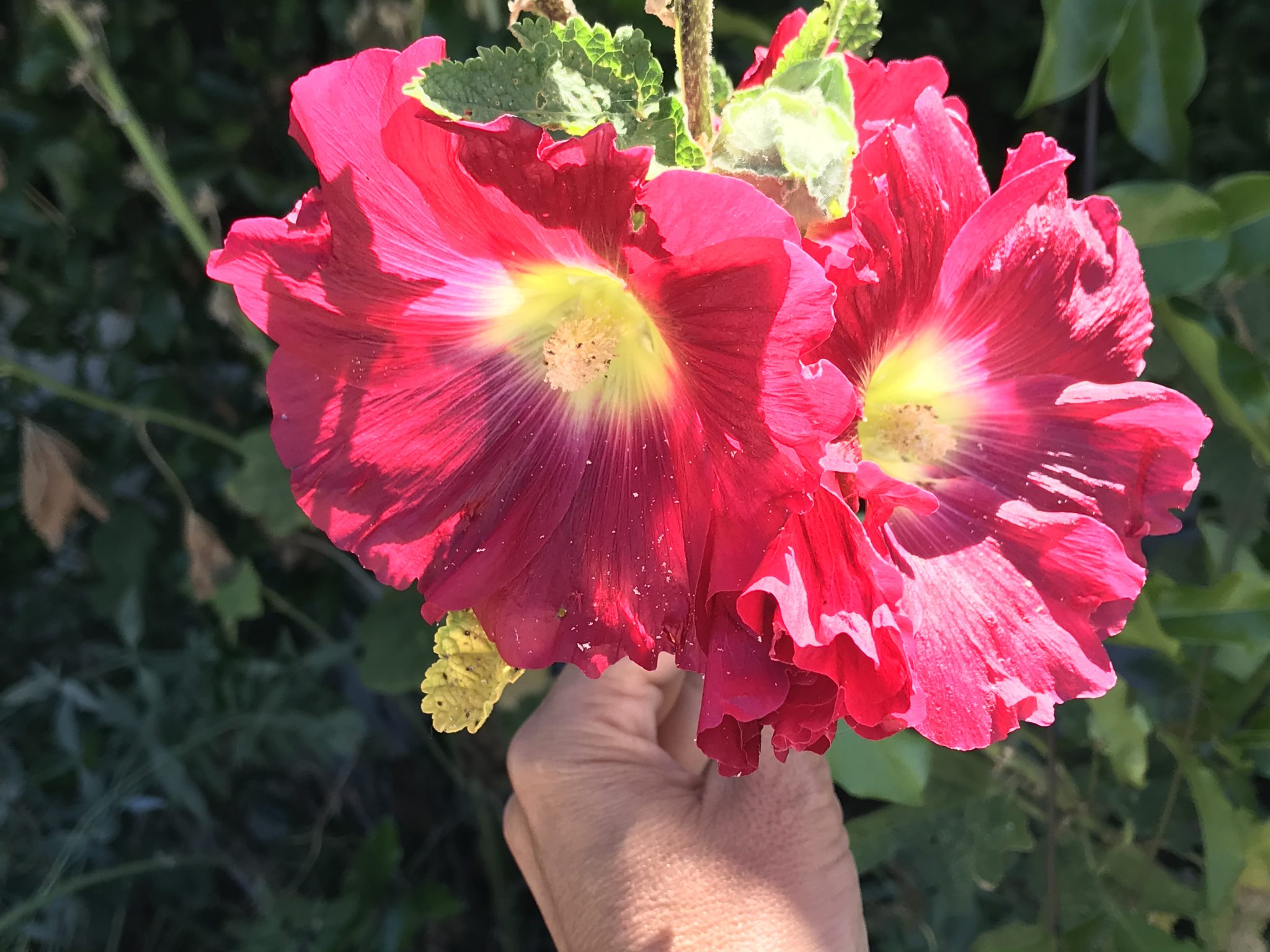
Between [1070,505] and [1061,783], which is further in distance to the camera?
[1061,783]

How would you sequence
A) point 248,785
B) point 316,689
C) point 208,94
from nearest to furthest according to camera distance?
point 208,94
point 316,689
point 248,785

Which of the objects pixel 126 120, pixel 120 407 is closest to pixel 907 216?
pixel 126 120

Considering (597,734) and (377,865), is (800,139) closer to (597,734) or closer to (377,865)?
(597,734)

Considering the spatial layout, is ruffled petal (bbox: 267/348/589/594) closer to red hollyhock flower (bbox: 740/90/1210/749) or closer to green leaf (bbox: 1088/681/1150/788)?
red hollyhock flower (bbox: 740/90/1210/749)

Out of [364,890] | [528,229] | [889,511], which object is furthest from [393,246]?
[364,890]

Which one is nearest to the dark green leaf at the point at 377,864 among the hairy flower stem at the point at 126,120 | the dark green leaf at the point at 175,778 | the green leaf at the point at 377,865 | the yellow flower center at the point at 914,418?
the green leaf at the point at 377,865

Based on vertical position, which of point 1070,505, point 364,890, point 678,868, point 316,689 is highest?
point 1070,505

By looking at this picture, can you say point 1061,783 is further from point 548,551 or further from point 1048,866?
point 548,551

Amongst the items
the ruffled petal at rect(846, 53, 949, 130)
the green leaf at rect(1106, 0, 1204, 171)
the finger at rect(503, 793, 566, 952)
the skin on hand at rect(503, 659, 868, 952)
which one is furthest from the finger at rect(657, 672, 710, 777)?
the green leaf at rect(1106, 0, 1204, 171)
